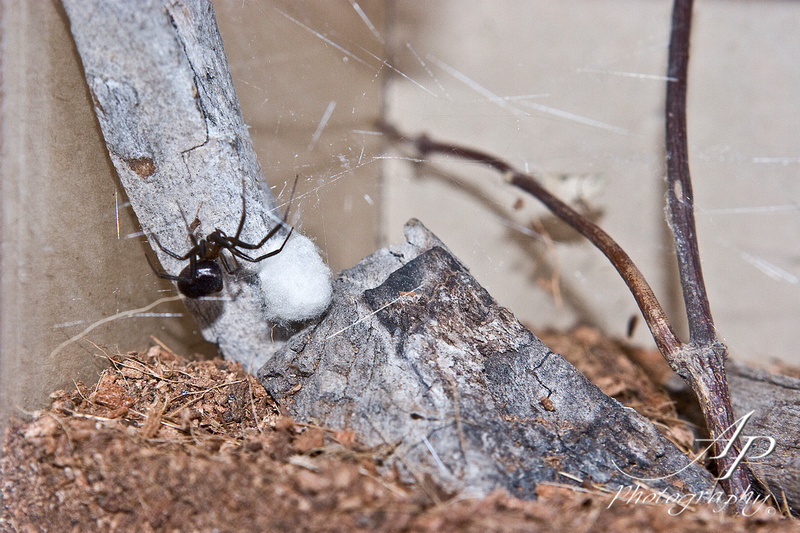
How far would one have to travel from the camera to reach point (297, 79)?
1938 millimetres

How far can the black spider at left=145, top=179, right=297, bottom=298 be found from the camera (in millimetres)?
1485

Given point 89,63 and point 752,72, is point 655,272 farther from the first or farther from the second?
point 89,63

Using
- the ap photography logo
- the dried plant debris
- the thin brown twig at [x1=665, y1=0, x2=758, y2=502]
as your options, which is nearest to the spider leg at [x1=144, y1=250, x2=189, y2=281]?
the dried plant debris

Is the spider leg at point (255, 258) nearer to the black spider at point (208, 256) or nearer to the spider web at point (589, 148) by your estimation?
the black spider at point (208, 256)

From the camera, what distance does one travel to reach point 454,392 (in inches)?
48.3

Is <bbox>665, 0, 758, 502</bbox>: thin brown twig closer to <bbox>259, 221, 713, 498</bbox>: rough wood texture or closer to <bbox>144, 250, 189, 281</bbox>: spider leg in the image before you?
<bbox>259, 221, 713, 498</bbox>: rough wood texture

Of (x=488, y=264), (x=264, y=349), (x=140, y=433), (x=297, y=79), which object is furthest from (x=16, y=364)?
(x=488, y=264)

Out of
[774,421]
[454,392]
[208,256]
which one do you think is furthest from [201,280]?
[774,421]

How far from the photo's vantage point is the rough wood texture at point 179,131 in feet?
3.94

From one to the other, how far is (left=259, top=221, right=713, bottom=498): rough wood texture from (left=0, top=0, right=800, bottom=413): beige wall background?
1.35ft

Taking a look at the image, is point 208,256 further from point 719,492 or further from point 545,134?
point 545,134

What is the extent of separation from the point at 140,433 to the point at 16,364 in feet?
1.25

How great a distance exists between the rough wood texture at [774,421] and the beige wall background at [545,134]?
2.32 feet

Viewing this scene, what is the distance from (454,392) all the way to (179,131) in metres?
1.00
